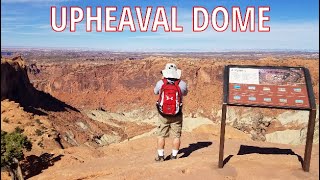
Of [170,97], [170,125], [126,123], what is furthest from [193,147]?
[126,123]

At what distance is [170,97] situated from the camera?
7.75 m

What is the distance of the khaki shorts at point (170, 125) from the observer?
26.9ft

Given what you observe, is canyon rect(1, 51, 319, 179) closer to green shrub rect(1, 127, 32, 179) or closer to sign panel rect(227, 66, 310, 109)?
green shrub rect(1, 127, 32, 179)

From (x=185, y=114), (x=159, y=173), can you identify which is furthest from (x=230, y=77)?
(x=185, y=114)

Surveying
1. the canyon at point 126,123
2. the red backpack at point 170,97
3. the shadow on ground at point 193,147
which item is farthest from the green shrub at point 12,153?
the red backpack at point 170,97

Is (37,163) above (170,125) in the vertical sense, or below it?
below

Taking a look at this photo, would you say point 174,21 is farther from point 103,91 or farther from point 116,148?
point 103,91

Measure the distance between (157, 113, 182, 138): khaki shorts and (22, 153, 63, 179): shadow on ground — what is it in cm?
522

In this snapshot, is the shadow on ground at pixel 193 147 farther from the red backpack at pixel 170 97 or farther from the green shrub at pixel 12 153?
the green shrub at pixel 12 153

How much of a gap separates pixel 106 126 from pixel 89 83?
24.3 m

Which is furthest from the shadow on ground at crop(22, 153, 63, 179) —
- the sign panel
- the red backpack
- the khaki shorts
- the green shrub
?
the sign panel

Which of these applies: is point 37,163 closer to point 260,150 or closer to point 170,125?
point 170,125

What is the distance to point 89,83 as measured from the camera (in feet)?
207

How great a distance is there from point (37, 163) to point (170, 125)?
6.40 meters
